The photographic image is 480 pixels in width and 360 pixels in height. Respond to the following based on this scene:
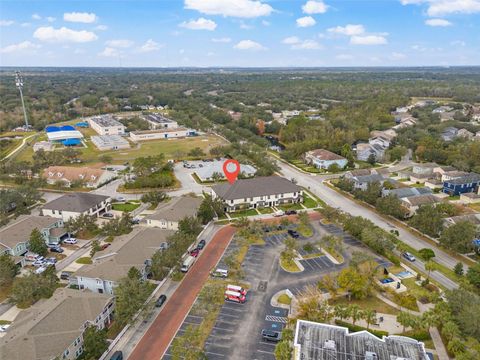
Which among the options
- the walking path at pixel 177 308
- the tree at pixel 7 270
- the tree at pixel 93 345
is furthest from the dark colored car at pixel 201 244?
the tree at pixel 7 270

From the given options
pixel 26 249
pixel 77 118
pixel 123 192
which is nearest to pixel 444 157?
pixel 123 192

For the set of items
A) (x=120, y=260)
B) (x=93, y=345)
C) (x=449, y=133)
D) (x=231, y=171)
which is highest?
(x=449, y=133)

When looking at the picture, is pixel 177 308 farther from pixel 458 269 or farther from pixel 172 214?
pixel 458 269

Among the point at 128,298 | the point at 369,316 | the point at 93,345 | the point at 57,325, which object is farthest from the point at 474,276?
the point at 57,325

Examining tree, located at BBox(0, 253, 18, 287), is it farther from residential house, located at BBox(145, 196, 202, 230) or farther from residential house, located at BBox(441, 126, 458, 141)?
residential house, located at BBox(441, 126, 458, 141)

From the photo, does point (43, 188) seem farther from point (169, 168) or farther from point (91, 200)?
point (169, 168)

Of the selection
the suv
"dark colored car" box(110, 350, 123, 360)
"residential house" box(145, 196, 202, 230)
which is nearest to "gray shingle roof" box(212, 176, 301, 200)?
"residential house" box(145, 196, 202, 230)
